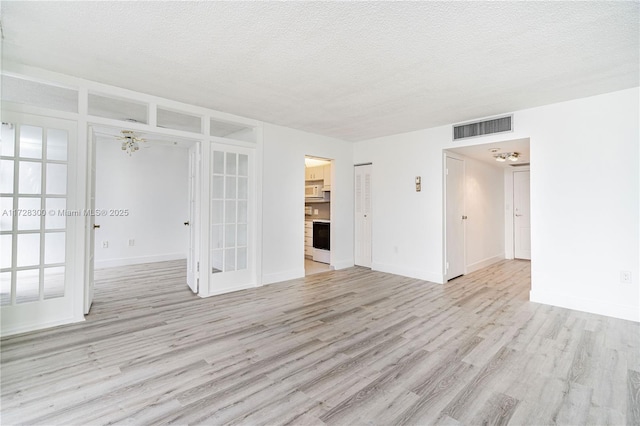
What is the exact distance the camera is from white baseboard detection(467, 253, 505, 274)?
5.46 m

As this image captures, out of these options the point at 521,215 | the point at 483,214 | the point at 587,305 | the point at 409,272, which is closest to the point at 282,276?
the point at 409,272

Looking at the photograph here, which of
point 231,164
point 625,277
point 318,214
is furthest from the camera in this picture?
point 318,214

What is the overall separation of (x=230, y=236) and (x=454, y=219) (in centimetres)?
368

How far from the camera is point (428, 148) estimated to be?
15.8 ft

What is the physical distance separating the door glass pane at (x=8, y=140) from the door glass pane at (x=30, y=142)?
2.2 inches

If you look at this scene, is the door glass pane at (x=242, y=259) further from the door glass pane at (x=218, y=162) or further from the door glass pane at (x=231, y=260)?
the door glass pane at (x=218, y=162)

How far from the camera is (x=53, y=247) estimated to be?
2.97 metres

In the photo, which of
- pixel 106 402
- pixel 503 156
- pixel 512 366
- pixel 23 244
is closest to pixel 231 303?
pixel 106 402

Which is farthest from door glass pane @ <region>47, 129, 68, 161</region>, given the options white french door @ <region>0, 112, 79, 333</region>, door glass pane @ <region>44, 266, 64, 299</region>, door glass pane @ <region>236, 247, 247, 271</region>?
door glass pane @ <region>236, 247, 247, 271</region>

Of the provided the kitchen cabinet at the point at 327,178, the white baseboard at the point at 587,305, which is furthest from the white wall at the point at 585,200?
the kitchen cabinet at the point at 327,178

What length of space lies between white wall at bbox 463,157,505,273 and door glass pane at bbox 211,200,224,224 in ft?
14.0

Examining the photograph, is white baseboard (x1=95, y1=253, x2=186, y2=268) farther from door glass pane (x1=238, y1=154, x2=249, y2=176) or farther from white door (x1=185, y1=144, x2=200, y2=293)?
door glass pane (x1=238, y1=154, x2=249, y2=176)

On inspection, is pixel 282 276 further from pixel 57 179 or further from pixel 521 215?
pixel 521 215

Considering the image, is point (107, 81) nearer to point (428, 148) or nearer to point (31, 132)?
point (31, 132)
